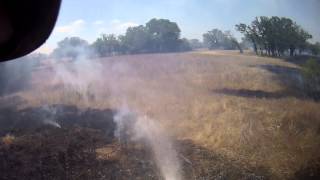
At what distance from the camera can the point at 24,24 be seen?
82cm

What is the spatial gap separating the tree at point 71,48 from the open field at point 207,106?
0.22m

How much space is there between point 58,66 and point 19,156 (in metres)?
1.26

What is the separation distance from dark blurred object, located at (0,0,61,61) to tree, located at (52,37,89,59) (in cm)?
469

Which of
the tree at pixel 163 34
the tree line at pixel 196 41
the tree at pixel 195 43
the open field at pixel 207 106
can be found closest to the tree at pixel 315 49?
the tree line at pixel 196 41

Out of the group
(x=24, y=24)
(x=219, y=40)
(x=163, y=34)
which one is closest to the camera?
(x=24, y=24)

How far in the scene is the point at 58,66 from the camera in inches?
224

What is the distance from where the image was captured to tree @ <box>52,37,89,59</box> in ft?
18.0

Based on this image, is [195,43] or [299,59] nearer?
[195,43]

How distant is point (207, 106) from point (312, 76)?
2.05 metres

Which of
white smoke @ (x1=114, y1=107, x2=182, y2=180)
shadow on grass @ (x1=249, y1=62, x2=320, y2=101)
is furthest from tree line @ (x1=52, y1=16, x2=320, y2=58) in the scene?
white smoke @ (x1=114, y1=107, x2=182, y2=180)

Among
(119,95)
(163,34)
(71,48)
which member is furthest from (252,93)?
(71,48)

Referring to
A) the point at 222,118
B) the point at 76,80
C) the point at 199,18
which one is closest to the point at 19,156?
the point at 76,80

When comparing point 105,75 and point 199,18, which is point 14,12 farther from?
point 199,18

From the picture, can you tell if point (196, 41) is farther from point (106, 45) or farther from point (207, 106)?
point (106, 45)
